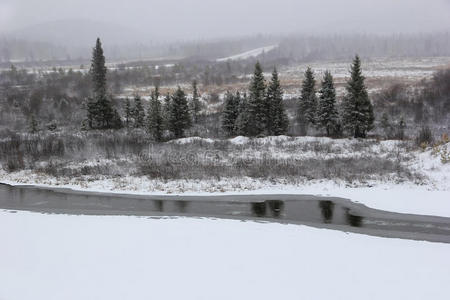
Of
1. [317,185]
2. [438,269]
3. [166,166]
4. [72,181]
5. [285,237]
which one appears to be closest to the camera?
[438,269]

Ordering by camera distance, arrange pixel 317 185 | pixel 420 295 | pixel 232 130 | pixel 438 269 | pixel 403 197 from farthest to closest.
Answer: pixel 232 130
pixel 317 185
pixel 403 197
pixel 438 269
pixel 420 295

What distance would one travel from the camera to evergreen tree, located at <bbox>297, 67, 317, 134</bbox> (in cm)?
3950

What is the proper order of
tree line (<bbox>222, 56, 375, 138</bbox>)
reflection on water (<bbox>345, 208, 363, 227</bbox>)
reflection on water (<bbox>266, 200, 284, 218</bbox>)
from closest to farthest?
reflection on water (<bbox>345, 208, 363, 227</bbox>) → reflection on water (<bbox>266, 200, 284, 218</bbox>) → tree line (<bbox>222, 56, 375, 138</bbox>)

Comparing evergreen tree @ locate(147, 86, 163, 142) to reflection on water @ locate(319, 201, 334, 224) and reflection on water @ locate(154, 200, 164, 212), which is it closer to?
reflection on water @ locate(154, 200, 164, 212)

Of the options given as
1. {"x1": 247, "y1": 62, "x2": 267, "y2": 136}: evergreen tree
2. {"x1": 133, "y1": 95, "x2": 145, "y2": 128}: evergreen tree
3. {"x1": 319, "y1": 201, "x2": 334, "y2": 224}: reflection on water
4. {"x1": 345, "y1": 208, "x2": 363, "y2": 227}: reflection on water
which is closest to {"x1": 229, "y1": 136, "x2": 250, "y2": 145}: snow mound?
{"x1": 247, "y1": 62, "x2": 267, "y2": 136}: evergreen tree

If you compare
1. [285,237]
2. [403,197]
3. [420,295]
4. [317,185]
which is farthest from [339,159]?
[420,295]

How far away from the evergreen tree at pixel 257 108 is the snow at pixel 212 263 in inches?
998

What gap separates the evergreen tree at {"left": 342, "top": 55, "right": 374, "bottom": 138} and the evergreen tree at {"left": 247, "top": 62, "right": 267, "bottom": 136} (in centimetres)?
808

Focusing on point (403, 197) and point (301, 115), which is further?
point (301, 115)

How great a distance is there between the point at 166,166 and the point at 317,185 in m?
9.02

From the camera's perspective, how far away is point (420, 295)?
725cm

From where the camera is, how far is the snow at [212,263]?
24.8ft

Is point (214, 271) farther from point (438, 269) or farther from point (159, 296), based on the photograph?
point (438, 269)

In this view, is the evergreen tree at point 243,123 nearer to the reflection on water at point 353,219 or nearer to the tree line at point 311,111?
the tree line at point 311,111
